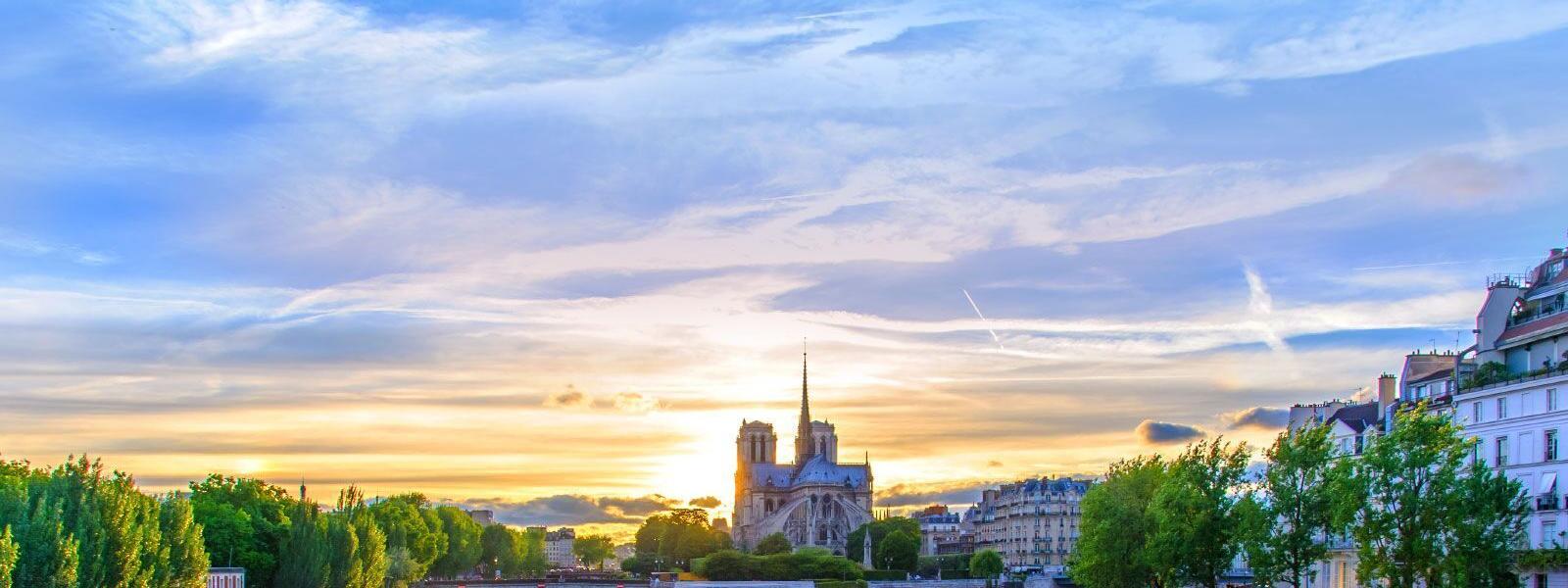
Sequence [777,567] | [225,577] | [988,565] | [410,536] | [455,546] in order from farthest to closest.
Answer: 1. [777,567]
2. [988,565]
3. [455,546]
4. [410,536]
5. [225,577]

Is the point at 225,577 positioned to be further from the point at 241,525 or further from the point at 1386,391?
the point at 1386,391

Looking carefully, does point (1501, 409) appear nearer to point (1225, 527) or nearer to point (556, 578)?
point (1225, 527)

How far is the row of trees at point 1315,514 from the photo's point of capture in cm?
5838

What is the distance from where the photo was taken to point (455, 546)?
169875 mm

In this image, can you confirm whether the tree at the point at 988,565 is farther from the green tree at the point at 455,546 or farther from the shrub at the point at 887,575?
the green tree at the point at 455,546

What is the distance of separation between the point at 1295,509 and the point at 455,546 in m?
115

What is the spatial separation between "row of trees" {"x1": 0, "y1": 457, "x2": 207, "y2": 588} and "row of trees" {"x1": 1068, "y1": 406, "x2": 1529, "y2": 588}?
4465cm

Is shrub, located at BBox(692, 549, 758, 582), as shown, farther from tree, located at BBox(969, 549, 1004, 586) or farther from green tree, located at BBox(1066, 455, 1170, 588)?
green tree, located at BBox(1066, 455, 1170, 588)

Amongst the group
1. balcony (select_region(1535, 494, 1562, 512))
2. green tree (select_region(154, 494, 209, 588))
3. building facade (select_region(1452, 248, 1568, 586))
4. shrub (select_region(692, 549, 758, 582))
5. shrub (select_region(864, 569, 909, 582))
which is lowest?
shrub (select_region(864, 569, 909, 582))

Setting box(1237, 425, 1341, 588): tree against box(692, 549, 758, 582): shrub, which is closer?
box(1237, 425, 1341, 588): tree

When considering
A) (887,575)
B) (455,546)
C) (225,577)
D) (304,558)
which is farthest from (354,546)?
(887,575)

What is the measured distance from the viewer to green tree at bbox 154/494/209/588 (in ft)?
233

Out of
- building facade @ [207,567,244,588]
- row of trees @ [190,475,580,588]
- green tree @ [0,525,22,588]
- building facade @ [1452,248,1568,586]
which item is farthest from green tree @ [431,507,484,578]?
building facade @ [1452,248,1568,586]

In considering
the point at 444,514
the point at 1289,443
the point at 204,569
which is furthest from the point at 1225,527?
the point at 444,514
